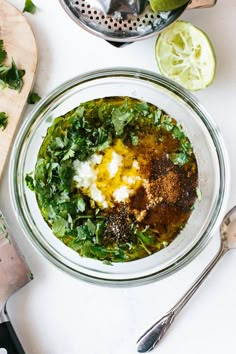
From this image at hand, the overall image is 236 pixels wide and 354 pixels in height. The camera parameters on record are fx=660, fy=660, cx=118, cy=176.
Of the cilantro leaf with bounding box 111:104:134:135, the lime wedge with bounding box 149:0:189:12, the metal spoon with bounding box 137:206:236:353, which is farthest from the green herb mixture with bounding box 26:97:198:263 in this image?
the lime wedge with bounding box 149:0:189:12

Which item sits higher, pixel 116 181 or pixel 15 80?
pixel 15 80

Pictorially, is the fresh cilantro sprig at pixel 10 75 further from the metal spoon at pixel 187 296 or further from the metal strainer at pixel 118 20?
the metal spoon at pixel 187 296

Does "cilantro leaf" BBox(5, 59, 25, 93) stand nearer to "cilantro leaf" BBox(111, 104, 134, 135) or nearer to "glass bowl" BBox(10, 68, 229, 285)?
"glass bowl" BBox(10, 68, 229, 285)

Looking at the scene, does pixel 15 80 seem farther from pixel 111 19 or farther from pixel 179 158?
pixel 179 158

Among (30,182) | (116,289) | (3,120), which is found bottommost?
(116,289)

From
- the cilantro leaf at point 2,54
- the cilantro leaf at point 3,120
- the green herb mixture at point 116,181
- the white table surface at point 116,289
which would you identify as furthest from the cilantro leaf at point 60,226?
the cilantro leaf at point 2,54

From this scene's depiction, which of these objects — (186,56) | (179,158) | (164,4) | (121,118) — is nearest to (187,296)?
(179,158)

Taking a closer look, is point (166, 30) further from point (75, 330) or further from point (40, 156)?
point (75, 330)
